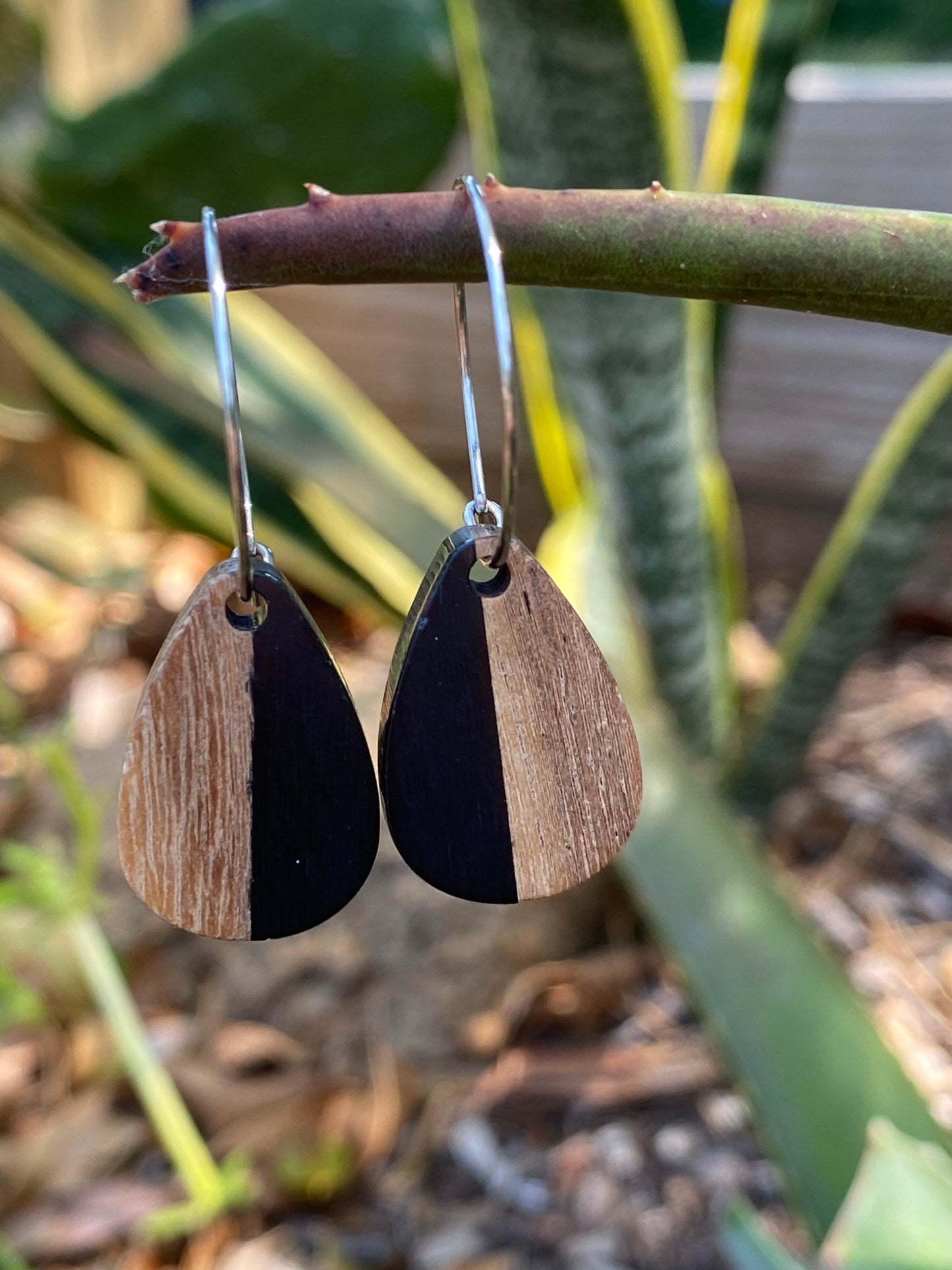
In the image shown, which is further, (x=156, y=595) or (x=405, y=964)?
(x=156, y=595)

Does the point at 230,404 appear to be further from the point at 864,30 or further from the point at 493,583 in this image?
the point at 864,30

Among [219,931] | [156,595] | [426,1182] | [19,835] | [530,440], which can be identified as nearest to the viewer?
[219,931]

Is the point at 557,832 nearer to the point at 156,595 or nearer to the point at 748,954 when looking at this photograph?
the point at 748,954

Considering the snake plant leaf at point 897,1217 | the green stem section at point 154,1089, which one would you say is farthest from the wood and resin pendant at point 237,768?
the green stem section at point 154,1089

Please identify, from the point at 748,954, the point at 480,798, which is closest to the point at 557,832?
the point at 480,798

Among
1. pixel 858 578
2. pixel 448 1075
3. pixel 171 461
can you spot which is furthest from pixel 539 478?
pixel 448 1075

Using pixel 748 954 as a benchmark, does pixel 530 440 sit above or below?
above

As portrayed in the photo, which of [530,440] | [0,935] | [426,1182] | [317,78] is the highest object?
[317,78]
